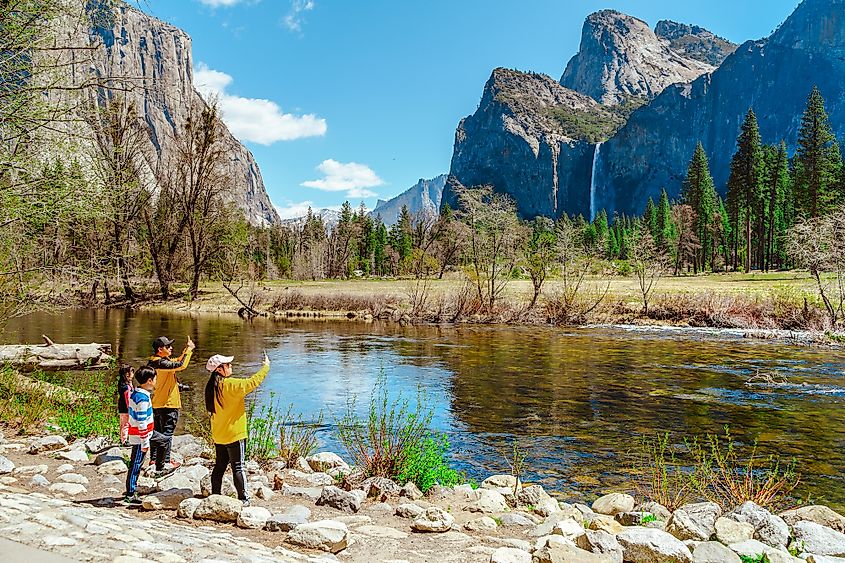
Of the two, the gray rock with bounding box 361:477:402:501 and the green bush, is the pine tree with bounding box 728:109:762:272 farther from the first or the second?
the gray rock with bounding box 361:477:402:501

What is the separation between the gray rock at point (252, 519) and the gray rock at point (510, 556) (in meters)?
2.23

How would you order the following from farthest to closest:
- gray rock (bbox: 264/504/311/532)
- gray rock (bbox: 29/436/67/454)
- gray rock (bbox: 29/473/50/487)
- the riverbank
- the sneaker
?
the riverbank < gray rock (bbox: 29/436/67/454) < gray rock (bbox: 29/473/50/487) < the sneaker < gray rock (bbox: 264/504/311/532)

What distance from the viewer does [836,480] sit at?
32.4 ft

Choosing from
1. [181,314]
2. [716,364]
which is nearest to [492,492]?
[716,364]

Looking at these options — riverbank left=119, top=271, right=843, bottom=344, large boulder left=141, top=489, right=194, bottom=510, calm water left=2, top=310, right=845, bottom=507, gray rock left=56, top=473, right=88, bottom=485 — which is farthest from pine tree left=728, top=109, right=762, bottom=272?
gray rock left=56, top=473, right=88, bottom=485

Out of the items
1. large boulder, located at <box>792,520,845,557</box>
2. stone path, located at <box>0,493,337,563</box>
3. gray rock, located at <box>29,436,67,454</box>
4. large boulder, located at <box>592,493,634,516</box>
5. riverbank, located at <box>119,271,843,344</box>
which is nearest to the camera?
stone path, located at <box>0,493,337,563</box>

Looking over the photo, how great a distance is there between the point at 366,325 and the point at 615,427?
25559 millimetres

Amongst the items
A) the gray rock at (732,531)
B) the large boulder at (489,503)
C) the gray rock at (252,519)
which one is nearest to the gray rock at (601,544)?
the gray rock at (732,531)

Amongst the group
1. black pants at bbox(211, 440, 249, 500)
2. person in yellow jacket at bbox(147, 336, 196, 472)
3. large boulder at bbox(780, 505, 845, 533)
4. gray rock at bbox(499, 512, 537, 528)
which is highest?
person in yellow jacket at bbox(147, 336, 196, 472)

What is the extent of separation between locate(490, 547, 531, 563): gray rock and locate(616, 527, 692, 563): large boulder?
985 mm

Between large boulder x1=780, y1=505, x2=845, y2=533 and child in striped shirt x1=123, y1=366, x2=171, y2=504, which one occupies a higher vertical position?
child in striped shirt x1=123, y1=366, x2=171, y2=504

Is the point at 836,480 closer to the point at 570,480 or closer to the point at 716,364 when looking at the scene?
the point at 570,480

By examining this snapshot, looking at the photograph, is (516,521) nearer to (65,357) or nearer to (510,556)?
(510,556)

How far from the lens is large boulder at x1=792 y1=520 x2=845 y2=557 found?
596cm
